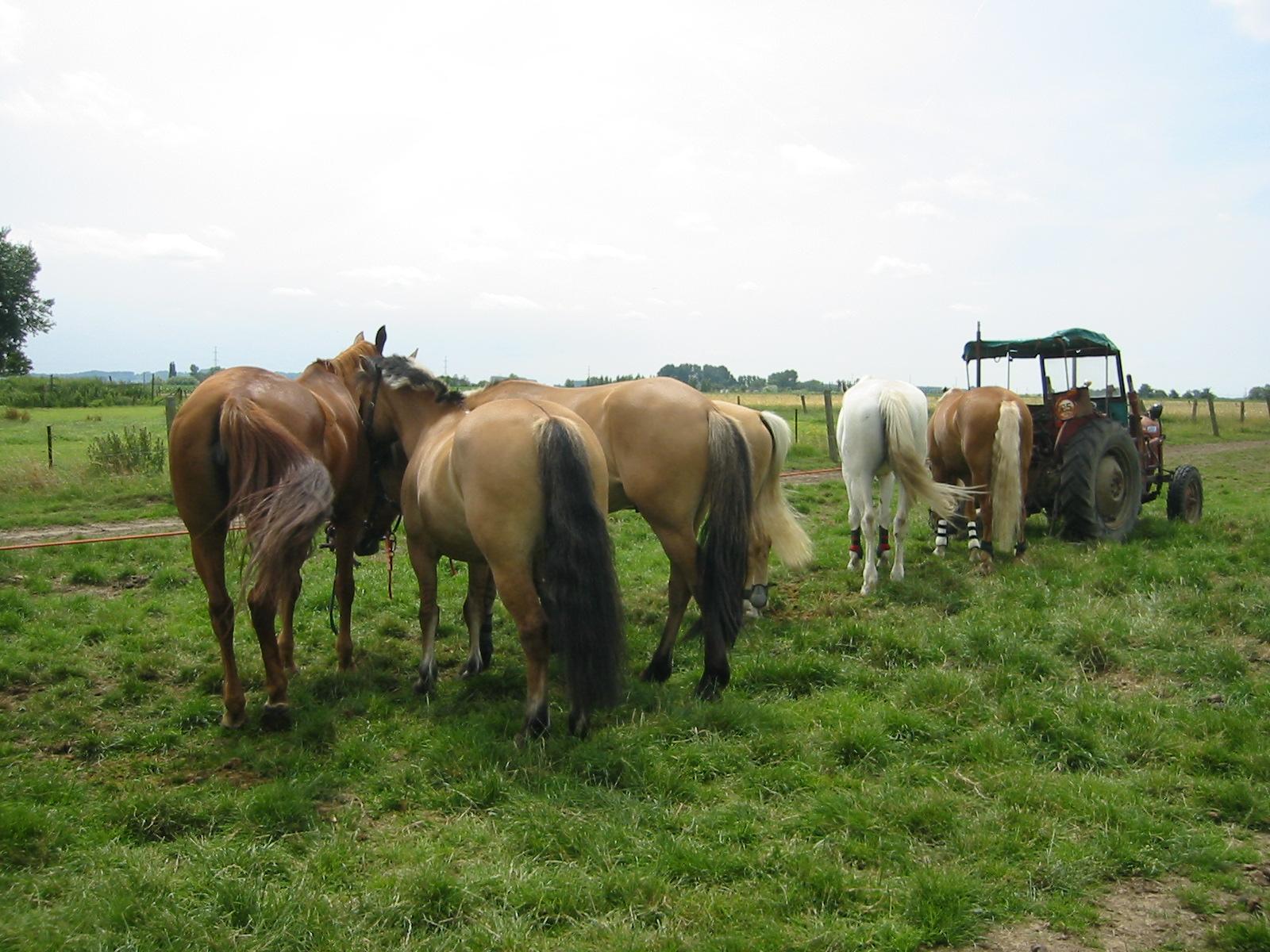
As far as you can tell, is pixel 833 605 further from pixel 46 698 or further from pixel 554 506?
pixel 46 698

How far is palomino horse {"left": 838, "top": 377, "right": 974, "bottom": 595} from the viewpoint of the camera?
762 cm

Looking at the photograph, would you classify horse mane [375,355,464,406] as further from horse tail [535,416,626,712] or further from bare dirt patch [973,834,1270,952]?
bare dirt patch [973,834,1270,952]

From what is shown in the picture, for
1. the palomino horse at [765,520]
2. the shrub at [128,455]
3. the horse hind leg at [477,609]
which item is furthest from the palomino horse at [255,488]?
the shrub at [128,455]

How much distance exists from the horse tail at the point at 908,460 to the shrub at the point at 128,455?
33.7 feet

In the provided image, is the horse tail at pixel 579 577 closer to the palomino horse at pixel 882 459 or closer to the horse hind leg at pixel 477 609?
the horse hind leg at pixel 477 609

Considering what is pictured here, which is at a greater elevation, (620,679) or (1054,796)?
(620,679)

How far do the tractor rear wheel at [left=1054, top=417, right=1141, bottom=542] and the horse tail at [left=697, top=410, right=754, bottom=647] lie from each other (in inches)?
208

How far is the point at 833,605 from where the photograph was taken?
7023 millimetres

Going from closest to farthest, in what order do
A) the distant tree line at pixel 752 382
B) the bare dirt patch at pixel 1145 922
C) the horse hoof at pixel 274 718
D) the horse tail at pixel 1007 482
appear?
the bare dirt patch at pixel 1145 922, the horse hoof at pixel 274 718, the horse tail at pixel 1007 482, the distant tree line at pixel 752 382

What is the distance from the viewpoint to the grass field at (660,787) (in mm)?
2939

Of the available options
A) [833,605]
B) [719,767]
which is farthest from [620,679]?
[833,605]

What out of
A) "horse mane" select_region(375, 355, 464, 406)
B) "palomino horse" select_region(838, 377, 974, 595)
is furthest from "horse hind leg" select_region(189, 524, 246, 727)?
"palomino horse" select_region(838, 377, 974, 595)

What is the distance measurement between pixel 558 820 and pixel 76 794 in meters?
2.10

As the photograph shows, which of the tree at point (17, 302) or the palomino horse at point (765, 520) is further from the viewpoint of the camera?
the tree at point (17, 302)
